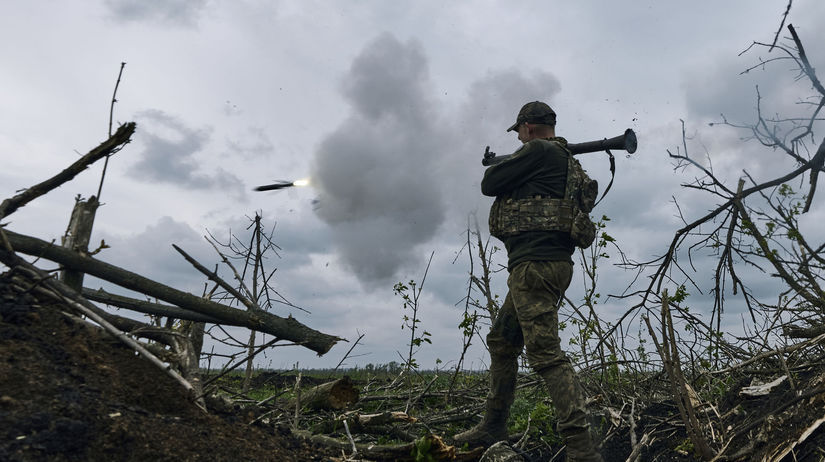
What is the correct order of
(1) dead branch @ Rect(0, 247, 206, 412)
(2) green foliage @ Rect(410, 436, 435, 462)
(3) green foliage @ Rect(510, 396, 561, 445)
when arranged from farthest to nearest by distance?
1. (3) green foliage @ Rect(510, 396, 561, 445)
2. (2) green foliage @ Rect(410, 436, 435, 462)
3. (1) dead branch @ Rect(0, 247, 206, 412)

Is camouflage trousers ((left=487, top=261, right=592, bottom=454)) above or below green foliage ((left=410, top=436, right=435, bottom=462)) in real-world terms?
above

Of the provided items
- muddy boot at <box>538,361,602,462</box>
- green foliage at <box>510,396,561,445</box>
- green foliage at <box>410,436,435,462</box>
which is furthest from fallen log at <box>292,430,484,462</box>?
green foliage at <box>510,396,561,445</box>

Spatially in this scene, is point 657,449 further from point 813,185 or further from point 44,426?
point 44,426

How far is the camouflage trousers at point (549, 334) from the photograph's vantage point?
4.41 meters

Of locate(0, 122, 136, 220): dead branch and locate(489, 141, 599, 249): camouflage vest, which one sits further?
locate(489, 141, 599, 249): camouflage vest

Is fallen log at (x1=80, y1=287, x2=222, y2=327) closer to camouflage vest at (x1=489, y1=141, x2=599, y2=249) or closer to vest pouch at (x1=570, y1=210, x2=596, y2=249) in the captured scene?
camouflage vest at (x1=489, y1=141, x2=599, y2=249)

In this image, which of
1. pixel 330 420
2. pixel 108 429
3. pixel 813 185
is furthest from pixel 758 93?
pixel 108 429

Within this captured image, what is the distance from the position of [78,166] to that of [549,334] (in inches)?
139

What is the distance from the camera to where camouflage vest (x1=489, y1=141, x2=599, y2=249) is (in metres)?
4.66

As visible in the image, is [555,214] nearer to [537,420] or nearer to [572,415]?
[572,415]

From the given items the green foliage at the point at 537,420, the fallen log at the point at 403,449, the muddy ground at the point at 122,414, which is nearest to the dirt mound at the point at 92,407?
the muddy ground at the point at 122,414

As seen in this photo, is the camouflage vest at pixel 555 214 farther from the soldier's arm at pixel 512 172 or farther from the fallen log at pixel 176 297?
the fallen log at pixel 176 297

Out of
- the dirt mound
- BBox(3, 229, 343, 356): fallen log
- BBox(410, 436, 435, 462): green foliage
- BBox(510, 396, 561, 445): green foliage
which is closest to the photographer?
the dirt mound

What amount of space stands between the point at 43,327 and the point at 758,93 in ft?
19.2
